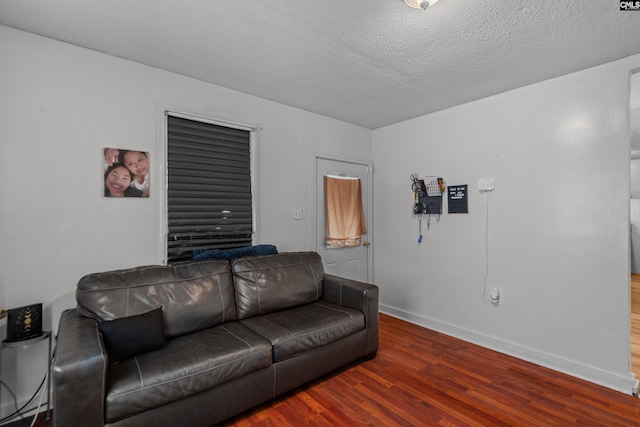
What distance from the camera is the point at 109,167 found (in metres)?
2.31

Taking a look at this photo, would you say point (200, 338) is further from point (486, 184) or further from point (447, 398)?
point (486, 184)

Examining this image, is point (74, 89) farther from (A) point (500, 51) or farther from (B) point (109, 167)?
(A) point (500, 51)

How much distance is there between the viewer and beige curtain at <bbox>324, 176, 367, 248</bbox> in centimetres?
379

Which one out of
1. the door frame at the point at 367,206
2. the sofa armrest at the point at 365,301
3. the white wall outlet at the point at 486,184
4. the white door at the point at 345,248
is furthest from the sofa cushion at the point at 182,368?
the white wall outlet at the point at 486,184

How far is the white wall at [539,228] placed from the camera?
2357mm

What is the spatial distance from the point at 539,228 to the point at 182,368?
10.2ft

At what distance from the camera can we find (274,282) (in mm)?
2635

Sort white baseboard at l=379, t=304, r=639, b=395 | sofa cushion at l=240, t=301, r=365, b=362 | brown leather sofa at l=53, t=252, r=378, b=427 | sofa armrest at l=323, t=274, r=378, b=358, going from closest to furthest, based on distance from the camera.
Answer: brown leather sofa at l=53, t=252, r=378, b=427 → sofa cushion at l=240, t=301, r=365, b=362 → white baseboard at l=379, t=304, r=639, b=395 → sofa armrest at l=323, t=274, r=378, b=358

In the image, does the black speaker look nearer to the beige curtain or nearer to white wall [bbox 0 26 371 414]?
white wall [bbox 0 26 371 414]

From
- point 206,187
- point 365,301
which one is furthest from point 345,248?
point 206,187

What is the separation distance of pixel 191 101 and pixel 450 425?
3242 millimetres

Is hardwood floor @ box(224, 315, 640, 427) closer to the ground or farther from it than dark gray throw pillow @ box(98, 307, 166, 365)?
closer to the ground

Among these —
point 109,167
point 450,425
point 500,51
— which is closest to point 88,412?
point 109,167

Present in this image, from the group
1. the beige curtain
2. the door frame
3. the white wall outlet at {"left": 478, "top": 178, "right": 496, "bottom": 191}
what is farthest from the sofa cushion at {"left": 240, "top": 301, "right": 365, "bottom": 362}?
the white wall outlet at {"left": 478, "top": 178, "right": 496, "bottom": 191}
